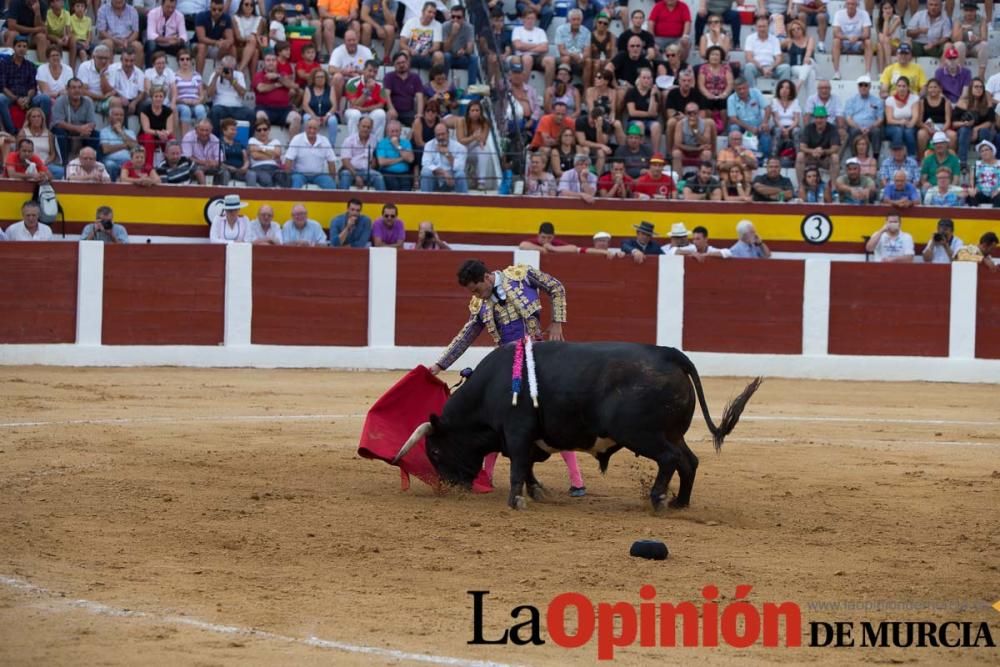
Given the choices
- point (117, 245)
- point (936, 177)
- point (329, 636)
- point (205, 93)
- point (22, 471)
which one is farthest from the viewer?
point (936, 177)

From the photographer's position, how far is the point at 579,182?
51.2 ft

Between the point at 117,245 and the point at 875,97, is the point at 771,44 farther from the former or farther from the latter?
the point at 117,245

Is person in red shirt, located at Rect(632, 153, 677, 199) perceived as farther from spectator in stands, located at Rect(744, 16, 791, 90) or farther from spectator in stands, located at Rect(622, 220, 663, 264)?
spectator in stands, located at Rect(744, 16, 791, 90)

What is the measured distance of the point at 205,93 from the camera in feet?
→ 49.9

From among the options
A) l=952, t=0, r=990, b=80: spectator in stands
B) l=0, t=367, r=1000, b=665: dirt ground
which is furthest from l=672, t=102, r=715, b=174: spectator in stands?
l=0, t=367, r=1000, b=665: dirt ground

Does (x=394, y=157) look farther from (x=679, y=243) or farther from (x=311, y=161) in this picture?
(x=679, y=243)

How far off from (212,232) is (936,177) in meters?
7.66

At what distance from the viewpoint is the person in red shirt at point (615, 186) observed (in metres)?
15.7

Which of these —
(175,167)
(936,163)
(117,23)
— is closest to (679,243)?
(936,163)

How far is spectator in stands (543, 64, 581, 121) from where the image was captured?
16.2 meters

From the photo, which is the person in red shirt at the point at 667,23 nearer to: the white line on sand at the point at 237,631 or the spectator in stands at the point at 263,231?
the spectator in stands at the point at 263,231

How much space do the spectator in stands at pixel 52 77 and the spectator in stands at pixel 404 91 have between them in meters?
3.19

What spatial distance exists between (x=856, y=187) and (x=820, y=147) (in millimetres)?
597

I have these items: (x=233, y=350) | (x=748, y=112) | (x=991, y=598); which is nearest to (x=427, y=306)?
(x=233, y=350)
